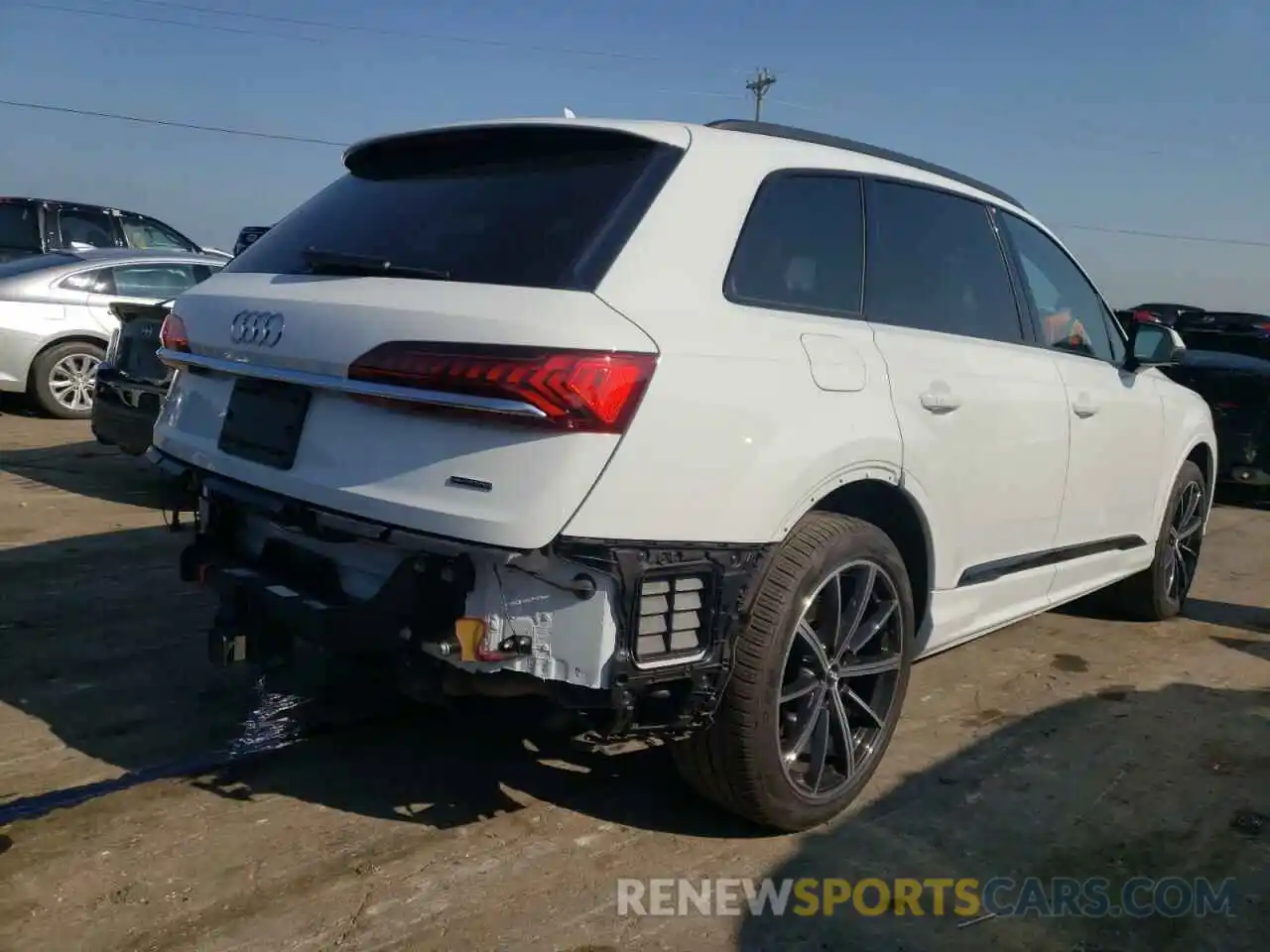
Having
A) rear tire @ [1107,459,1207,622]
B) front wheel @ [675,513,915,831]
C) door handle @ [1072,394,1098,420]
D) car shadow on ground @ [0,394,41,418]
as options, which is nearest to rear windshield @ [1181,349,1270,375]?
rear tire @ [1107,459,1207,622]

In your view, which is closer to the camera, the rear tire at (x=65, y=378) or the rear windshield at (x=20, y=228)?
the rear tire at (x=65, y=378)

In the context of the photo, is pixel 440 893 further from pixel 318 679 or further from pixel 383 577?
pixel 318 679

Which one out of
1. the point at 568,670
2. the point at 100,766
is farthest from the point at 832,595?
the point at 100,766

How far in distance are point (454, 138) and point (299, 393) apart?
0.90m

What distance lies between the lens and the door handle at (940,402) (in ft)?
10.9

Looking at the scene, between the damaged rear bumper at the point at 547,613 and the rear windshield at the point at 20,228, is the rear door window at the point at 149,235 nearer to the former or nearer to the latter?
the rear windshield at the point at 20,228

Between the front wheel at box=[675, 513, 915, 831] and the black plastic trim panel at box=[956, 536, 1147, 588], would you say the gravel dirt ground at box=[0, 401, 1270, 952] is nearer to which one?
the front wheel at box=[675, 513, 915, 831]

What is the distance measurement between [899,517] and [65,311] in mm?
8384

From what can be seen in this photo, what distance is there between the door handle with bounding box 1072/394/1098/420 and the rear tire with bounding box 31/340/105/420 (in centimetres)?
814

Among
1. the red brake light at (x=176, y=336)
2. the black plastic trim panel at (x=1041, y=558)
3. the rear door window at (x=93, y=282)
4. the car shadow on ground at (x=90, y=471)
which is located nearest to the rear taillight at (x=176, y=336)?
the red brake light at (x=176, y=336)

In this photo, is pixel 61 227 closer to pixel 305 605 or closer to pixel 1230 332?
pixel 305 605

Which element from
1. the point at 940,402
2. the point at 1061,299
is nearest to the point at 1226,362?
the point at 1061,299

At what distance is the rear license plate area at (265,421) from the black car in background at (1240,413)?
335 inches

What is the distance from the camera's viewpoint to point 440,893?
2738 mm
